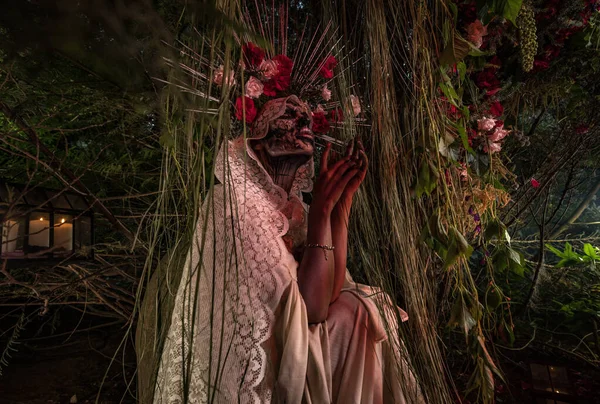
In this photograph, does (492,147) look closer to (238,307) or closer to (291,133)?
(291,133)

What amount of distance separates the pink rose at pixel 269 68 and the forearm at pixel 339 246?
405 millimetres

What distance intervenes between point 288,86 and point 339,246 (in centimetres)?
50

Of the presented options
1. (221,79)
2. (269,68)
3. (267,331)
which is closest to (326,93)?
(269,68)

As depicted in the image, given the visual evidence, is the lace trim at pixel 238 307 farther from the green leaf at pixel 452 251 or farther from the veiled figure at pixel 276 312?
the green leaf at pixel 452 251

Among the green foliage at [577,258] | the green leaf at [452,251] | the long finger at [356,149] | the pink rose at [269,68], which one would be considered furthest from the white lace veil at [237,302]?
the green foliage at [577,258]

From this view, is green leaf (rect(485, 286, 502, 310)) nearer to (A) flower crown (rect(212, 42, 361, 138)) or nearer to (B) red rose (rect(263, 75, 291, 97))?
(A) flower crown (rect(212, 42, 361, 138))

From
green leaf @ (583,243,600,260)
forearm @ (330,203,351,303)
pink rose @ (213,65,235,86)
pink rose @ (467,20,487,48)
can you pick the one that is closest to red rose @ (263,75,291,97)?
pink rose @ (213,65,235,86)

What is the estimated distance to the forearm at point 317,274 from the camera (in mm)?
882

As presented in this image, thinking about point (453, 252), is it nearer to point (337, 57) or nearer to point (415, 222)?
point (415, 222)

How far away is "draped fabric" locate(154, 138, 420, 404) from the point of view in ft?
2.50

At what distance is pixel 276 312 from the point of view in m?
0.82

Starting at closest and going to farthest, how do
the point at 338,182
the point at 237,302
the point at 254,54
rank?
the point at 237,302, the point at 338,182, the point at 254,54

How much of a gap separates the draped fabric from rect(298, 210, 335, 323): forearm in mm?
30

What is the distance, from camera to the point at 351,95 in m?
1.11
